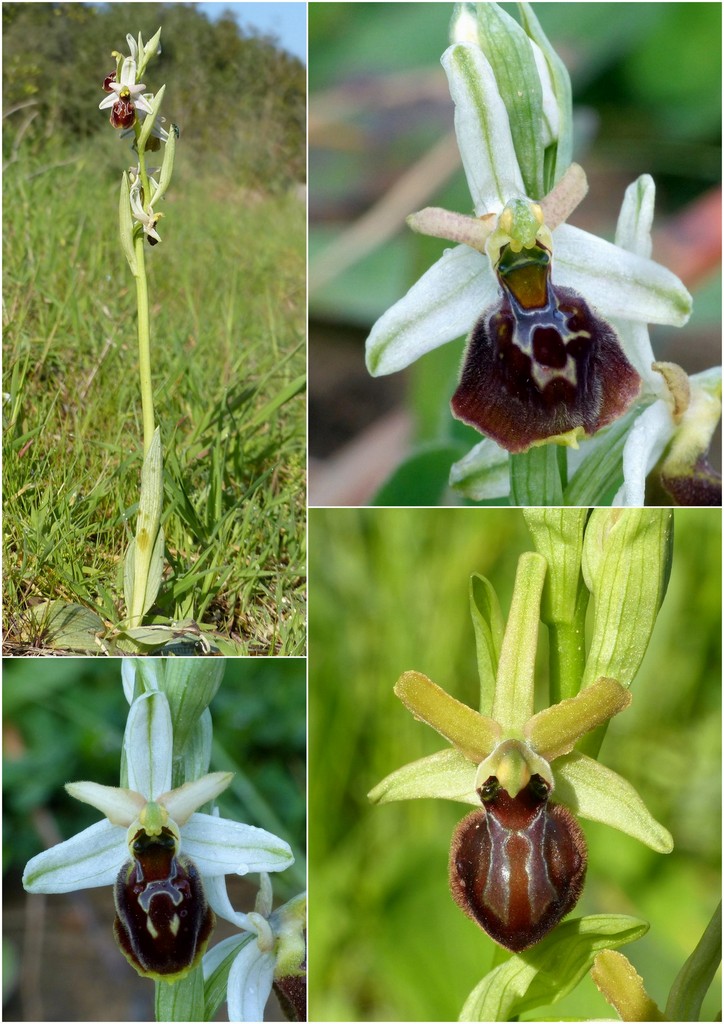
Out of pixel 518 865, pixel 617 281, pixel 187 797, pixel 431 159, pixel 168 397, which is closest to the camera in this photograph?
pixel 518 865

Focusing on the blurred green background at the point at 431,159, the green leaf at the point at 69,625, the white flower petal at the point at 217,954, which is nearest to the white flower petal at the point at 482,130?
the blurred green background at the point at 431,159

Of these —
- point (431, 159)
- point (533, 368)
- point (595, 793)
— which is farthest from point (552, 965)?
point (431, 159)

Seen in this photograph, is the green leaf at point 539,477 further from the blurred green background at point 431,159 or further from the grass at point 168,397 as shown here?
the grass at point 168,397

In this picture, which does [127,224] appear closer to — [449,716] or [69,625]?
[69,625]

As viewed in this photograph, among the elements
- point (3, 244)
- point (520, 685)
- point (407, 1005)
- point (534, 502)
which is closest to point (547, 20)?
point (534, 502)

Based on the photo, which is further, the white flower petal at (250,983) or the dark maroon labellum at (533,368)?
the white flower petal at (250,983)

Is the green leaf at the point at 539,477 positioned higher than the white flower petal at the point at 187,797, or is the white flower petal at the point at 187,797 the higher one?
the green leaf at the point at 539,477

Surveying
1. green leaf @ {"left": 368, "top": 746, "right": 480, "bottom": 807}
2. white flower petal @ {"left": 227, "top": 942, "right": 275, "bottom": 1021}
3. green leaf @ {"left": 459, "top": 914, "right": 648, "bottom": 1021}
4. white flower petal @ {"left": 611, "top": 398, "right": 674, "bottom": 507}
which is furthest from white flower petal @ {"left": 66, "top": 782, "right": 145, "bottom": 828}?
white flower petal @ {"left": 611, "top": 398, "right": 674, "bottom": 507}

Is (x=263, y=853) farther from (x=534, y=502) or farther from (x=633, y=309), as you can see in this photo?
(x=633, y=309)
